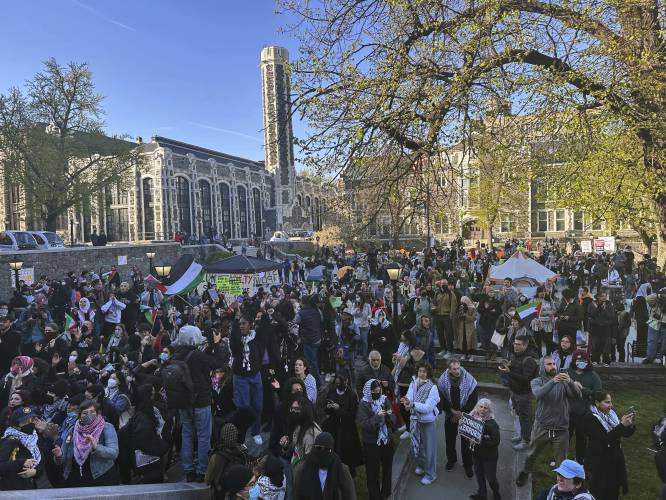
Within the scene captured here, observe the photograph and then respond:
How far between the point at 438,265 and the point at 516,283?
7.10 metres

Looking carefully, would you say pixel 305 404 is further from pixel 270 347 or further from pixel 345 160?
pixel 345 160

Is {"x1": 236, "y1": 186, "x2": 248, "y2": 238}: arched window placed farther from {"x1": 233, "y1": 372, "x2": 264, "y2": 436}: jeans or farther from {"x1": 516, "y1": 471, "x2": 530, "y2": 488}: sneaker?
{"x1": 516, "y1": 471, "x2": 530, "y2": 488}: sneaker

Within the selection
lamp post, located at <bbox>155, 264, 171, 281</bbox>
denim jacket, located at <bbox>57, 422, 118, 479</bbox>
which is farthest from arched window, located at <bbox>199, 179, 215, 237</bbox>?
denim jacket, located at <bbox>57, 422, 118, 479</bbox>

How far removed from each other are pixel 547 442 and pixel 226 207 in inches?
2341

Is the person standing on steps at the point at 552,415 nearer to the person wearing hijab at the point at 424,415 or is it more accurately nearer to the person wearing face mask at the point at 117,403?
the person wearing hijab at the point at 424,415

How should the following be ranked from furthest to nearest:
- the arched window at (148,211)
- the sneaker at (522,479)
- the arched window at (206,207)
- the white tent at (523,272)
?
the arched window at (206,207), the arched window at (148,211), the white tent at (523,272), the sneaker at (522,479)

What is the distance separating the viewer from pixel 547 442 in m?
5.68

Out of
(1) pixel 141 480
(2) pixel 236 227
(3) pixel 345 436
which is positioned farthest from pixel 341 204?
(2) pixel 236 227

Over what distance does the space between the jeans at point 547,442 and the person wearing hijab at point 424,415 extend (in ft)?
3.64

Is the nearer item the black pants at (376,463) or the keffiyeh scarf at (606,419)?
the keffiyeh scarf at (606,419)

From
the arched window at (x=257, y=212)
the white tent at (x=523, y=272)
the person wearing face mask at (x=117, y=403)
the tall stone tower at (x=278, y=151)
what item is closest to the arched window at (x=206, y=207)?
the arched window at (x=257, y=212)

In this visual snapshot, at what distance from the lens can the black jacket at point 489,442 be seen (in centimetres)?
523

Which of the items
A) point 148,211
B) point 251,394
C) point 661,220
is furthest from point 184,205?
point 251,394

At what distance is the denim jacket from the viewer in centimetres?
496
